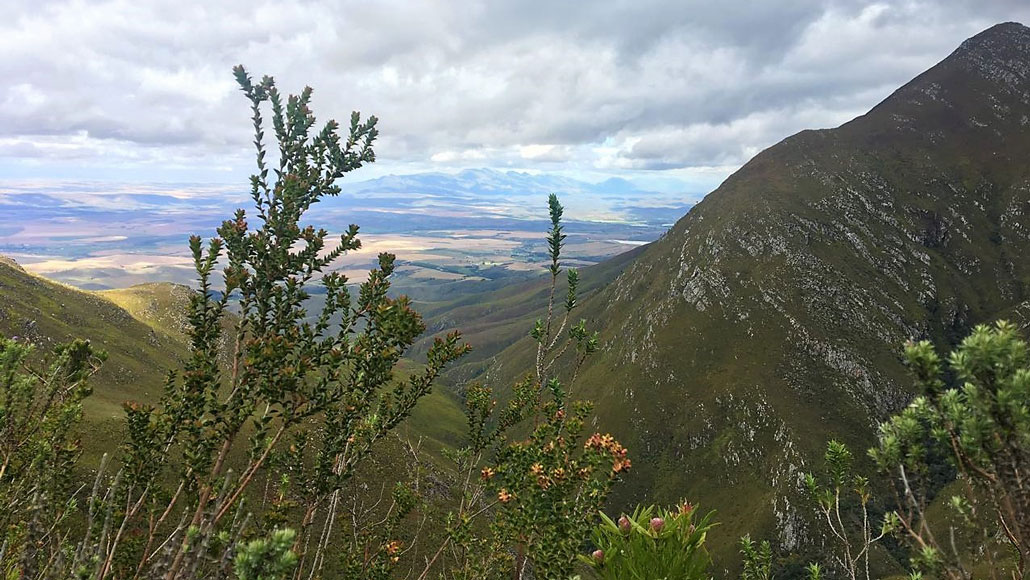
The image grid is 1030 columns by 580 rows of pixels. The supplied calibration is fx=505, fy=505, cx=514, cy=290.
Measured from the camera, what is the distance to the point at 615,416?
178625 mm

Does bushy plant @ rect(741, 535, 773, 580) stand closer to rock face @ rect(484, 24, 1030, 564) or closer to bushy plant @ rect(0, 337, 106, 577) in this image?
bushy plant @ rect(0, 337, 106, 577)

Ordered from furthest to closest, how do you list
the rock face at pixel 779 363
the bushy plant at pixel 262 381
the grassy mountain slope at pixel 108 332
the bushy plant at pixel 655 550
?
the rock face at pixel 779 363, the grassy mountain slope at pixel 108 332, the bushy plant at pixel 262 381, the bushy plant at pixel 655 550

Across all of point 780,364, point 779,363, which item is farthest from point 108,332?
point 780,364

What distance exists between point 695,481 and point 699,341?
4983cm

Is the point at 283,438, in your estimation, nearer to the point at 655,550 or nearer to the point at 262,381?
the point at 262,381

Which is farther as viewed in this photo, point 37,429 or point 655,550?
point 37,429

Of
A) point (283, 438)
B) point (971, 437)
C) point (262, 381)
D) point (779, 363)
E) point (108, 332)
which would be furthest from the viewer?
point (779, 363)

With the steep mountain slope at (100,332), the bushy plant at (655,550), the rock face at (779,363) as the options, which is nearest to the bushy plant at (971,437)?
the bushy plant at (655,550)

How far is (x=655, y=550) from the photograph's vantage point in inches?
310

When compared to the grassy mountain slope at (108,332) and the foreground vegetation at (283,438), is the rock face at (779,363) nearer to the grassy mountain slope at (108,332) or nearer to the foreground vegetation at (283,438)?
the grassy mountain slope at (108,332)

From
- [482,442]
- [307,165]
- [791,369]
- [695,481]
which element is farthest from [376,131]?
[791,369]

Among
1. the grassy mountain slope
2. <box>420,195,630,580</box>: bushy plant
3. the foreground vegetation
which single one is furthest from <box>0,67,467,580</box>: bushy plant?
the grassy mountain slope

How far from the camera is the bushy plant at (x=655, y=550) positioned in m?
7.78

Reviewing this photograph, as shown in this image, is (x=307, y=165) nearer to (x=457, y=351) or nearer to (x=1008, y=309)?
(x=457, y=351)
